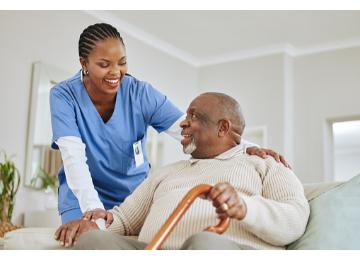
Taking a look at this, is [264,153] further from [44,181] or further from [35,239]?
[44,181]

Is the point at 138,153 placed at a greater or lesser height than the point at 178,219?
greater

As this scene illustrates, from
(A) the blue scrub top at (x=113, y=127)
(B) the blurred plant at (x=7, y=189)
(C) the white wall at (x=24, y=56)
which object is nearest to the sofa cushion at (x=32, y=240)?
(A) the blue scrub top at (x=113, y=127)

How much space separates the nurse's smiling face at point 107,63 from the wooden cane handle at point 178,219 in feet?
2.51

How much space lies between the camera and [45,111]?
382cm

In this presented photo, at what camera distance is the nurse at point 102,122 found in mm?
1844

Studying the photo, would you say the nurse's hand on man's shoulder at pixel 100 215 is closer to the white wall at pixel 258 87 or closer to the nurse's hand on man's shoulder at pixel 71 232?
the nurse's hand on man's shoulder at pixel 71 232

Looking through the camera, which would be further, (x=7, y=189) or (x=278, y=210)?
(x=7, y=189)

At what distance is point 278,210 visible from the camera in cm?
139

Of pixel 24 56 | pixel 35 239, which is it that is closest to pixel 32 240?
pixel 35 239

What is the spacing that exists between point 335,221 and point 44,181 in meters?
2.62

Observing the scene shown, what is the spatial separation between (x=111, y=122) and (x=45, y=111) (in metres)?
1.94

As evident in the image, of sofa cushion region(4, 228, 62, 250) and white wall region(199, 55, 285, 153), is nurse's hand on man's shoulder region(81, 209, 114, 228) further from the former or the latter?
white wall region(199, 55, 285, 153)

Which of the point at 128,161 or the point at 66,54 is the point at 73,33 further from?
the point at 128,161
